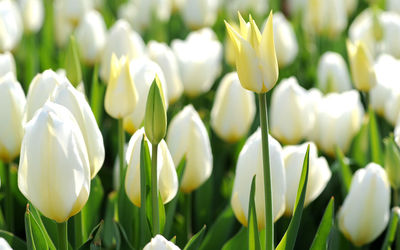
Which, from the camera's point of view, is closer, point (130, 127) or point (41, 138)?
point (41, 138)

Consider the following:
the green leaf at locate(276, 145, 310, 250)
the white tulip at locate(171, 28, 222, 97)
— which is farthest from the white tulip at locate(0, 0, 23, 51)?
the green leaf at locate(276, 145, 310, 250)

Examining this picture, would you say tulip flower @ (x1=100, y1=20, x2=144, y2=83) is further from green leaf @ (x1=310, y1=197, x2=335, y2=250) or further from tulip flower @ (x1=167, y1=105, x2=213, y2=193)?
green leaf @ (x1=310, y1=197, x2=335, y2=250)

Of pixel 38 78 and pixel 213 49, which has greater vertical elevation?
pixel 38 78

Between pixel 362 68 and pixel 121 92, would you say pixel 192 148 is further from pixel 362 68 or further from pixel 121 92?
pixel 362 68

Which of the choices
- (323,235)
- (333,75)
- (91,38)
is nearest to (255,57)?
(323,235)

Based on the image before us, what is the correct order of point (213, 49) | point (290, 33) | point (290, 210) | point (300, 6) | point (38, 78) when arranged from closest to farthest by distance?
1. point (38, 78)
2. point (290, 210)
3. point (213, 49)
4. point (290, 33)
5. point (300, 6)

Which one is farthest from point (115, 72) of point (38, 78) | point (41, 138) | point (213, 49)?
point (213, 49)

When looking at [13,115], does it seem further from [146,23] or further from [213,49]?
[146,23]

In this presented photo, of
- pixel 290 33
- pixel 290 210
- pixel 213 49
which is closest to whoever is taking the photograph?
pixel 290 210
